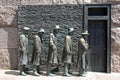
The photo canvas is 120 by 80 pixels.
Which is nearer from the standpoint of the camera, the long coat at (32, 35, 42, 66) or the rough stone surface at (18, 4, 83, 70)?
the long coat at (32, 35, 42, 66)

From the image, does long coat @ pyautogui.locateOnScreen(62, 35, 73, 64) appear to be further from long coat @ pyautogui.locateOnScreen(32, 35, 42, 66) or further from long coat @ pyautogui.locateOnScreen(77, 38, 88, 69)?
long coat @ pyautogui.locateOnScreen(32, 35, 42, 66)

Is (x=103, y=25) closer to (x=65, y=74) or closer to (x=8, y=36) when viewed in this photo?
(x=65, y=74)

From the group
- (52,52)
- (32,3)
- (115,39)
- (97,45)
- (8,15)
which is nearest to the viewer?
(52,52)

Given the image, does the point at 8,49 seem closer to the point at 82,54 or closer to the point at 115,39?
the point at 82,54

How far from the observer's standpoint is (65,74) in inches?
246

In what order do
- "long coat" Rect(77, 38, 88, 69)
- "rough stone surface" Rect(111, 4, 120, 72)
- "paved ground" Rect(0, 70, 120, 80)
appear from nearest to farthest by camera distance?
"paved ground" Rect(0, 70, 120, 80) < "long coat" Rect(77, 38, 88, 69) < "rough stone surface" Rect(111, 4, 120, 72)

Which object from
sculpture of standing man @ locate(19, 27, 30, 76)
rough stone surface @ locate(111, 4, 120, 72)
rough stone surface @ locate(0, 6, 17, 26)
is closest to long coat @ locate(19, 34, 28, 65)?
sculpture of standing man @ locate(19, 27, 30, 76)

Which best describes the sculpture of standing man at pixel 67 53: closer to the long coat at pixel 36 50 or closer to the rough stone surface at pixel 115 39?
the long coat at pixel 36 50

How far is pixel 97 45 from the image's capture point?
6766 millimetres

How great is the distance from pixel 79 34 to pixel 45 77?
5.63 ft

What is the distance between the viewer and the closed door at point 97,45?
673 centimetres

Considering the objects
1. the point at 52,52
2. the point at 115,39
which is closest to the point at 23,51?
the point at 52,52

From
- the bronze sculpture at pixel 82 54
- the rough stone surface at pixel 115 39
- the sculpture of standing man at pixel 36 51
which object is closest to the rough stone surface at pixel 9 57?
the sculpture of standing man at pixel 36 51

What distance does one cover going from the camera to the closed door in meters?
6.73
